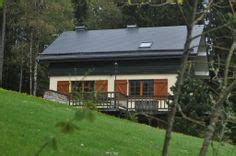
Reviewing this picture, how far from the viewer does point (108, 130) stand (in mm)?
14469

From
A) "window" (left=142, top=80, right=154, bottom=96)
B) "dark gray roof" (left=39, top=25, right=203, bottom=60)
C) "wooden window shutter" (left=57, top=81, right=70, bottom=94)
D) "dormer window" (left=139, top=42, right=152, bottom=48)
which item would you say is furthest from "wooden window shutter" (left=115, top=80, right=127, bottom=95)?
"wooden window shutter" (left=57, top=81, right=70, bottom=94)

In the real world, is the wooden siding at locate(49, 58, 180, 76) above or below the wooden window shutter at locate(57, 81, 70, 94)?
above

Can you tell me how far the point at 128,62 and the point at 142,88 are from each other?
7.70 feet

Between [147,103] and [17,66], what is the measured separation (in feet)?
62.6

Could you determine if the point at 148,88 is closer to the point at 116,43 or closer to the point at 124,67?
the point at 124,67

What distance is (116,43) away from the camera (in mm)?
39000

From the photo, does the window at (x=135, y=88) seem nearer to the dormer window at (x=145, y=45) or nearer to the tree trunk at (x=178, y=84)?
the dormer window at (x=145, y=45)

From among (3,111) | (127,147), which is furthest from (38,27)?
(127,147)

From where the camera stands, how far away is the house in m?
35.5

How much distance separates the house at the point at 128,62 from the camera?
35500 mm

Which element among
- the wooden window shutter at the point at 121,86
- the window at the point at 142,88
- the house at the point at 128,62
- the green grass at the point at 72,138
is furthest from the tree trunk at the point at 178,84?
the wooden window shutter at the point at 121,86

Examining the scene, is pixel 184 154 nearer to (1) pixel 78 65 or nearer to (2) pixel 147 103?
(2) pixel 147 103

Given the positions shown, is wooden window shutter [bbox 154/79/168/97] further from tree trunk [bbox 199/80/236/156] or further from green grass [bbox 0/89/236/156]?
tree trunk [bbox 199/80/236/156]

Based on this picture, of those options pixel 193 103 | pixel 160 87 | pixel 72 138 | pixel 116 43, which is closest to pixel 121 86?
pixel 160 87
